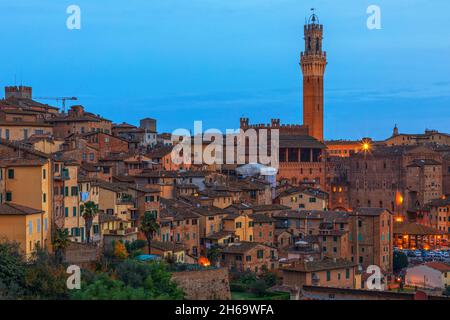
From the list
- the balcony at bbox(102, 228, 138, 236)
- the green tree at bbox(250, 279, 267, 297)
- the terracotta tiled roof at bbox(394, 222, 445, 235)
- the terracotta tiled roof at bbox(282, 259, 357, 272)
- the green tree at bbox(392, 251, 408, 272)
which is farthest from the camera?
the terracotta tiled roof at bbox(394, 222, 445, 235)

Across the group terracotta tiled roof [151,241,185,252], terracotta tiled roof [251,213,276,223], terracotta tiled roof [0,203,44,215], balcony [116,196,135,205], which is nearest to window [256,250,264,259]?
terracotta tiled roof [151,241,185,252]

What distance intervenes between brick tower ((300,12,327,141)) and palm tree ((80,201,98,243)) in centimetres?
5617

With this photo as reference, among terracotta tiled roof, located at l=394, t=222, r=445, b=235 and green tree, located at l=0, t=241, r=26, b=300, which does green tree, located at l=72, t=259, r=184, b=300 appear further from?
terracotta tiled roof, located at l=394, t=222, r=445, b=235

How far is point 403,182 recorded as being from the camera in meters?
64.1

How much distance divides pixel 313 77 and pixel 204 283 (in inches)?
2400

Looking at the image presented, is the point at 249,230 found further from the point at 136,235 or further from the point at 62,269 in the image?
the point at 62,269

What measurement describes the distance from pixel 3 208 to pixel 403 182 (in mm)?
44419

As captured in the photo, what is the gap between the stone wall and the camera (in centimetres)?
2480

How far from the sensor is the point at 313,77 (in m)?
84.6

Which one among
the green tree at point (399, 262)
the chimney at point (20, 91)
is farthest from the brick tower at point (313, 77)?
the green tree at point (399, 262)

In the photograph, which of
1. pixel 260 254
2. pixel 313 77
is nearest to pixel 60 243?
pixel 260 254

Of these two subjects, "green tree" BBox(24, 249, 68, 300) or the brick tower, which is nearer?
"green tree" BBox(24, 249, 68, 300)

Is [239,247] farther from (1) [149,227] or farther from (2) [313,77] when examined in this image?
(2) [313,77]
